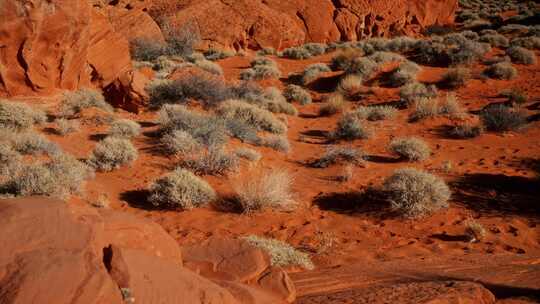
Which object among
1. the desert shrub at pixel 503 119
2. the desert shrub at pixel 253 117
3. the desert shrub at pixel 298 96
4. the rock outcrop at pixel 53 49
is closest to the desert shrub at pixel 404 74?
the desert shrub at pixel 298 96

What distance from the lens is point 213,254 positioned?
12.6 feet

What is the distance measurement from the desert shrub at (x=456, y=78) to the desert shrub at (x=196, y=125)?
344 inches

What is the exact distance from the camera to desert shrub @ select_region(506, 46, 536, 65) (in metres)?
16.4

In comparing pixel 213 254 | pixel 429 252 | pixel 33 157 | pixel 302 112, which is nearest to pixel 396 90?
pixel 302 112

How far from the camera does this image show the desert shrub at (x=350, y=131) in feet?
34.8

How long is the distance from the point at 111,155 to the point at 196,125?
210 centimetres

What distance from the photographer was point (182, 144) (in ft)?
28.6

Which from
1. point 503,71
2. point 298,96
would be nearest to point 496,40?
point 503,71

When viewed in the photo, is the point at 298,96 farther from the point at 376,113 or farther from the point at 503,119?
the point at 503,119

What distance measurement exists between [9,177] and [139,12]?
19613 millimetres

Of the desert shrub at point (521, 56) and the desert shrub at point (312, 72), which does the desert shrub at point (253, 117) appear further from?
the desert shrub at point (521, 56)

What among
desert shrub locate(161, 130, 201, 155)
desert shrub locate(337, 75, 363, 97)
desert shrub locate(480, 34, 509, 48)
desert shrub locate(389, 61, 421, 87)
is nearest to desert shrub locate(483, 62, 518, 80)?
desert shrub locate(389, 61, 421, 87)

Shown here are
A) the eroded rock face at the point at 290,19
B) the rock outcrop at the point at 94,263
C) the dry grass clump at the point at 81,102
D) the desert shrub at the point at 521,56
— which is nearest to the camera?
the rock outcrop at the point at 94,263

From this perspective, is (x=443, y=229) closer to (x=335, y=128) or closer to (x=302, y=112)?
(x=335, y=128)
